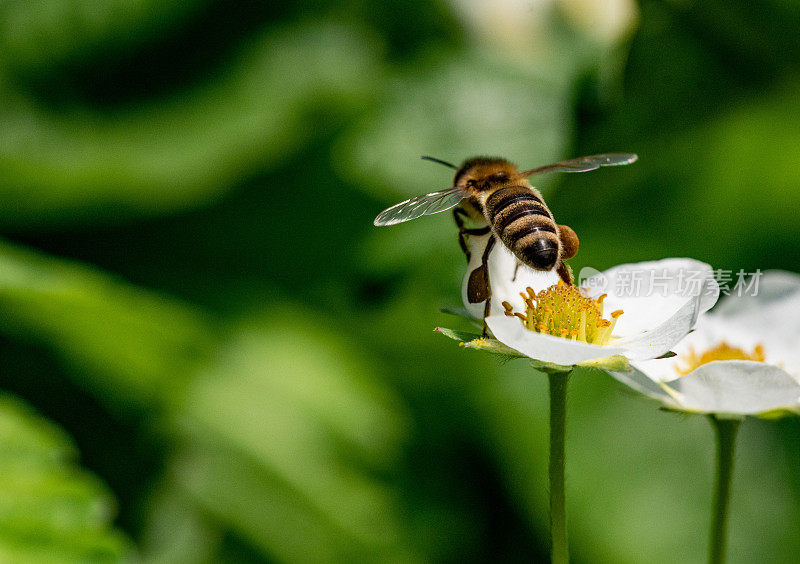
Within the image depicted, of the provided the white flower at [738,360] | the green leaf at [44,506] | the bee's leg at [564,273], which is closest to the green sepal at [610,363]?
the white flower at [738,360]

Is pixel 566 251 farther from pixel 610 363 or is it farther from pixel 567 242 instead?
pixel 610 363

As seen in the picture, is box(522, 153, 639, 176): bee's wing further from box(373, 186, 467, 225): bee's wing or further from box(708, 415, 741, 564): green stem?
box(708, 415, 741, 564): green stem

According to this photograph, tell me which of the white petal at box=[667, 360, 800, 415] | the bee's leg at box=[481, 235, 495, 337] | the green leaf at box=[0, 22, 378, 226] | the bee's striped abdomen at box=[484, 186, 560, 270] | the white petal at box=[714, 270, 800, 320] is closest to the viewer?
the white petal at box=[667, 360, 800, 415]

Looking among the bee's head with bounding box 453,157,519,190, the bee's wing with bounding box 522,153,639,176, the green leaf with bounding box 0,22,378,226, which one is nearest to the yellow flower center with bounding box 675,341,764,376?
the bee's wing with bounding box 522,153,639,176

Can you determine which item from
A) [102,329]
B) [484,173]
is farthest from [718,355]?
[102,329]

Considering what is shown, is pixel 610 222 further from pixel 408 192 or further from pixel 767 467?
pixel 767 467

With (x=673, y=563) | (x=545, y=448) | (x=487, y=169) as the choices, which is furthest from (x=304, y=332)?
(x=487, y=169)

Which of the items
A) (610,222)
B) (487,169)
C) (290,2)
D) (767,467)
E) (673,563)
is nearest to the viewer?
(487,169)
